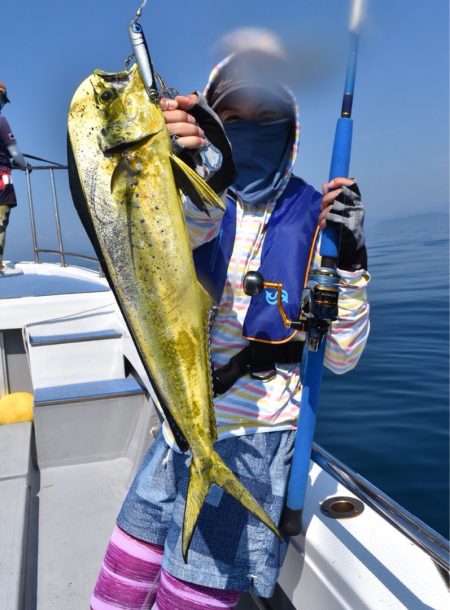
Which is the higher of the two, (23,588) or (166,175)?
(166,175)

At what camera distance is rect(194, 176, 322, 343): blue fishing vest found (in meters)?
1.67

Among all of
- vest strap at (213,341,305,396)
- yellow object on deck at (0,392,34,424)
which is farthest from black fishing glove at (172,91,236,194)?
yellow object on deck at (0,392,34,424)

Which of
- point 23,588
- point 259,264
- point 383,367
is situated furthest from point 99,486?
point 383,367

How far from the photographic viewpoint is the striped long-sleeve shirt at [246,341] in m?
1.64

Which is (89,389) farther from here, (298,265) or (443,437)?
(443,437)

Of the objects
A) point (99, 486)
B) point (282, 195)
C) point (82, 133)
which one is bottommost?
point (99, 486)

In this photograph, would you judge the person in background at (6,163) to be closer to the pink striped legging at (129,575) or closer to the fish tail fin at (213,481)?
the pink striped legging at (129,575)

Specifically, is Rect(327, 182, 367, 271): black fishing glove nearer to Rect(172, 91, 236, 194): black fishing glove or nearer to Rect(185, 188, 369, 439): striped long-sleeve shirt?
Rect(185, 188, 369, 439): striped long-sleeve shirt

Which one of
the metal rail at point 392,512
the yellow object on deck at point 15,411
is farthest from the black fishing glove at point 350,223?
the yellow object on deck at point 15,411

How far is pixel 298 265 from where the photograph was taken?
171cm

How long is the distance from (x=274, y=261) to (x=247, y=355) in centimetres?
32

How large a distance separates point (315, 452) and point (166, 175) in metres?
1.47

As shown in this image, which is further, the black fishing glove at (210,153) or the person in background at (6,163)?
the person in background at (6,163)

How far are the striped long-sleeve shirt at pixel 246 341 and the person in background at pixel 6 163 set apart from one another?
18.5 ft
